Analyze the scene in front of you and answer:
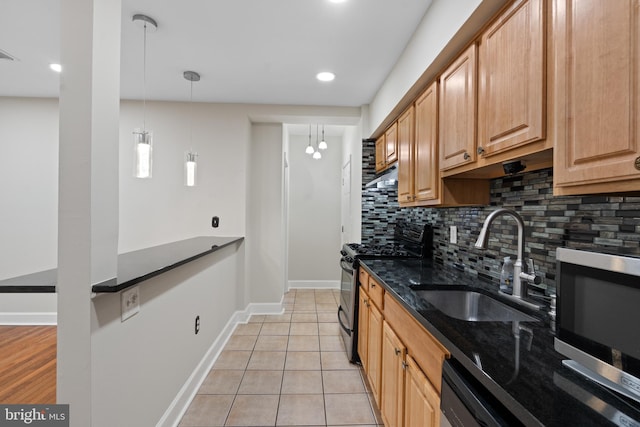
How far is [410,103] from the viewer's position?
2496 mm

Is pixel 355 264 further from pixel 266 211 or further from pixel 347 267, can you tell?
pixel 266 211

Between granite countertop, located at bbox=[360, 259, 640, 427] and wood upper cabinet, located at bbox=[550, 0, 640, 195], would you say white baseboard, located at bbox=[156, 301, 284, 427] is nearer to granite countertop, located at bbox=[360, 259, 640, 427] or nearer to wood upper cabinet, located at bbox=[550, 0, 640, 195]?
granite countertop, located at bbox=[360, 259, 640, 427]

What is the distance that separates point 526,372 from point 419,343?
0.49 meters

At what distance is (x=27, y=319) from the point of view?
3.49m

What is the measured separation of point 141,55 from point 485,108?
261 cm

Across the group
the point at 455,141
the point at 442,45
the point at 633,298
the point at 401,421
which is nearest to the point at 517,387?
the point at 633,298

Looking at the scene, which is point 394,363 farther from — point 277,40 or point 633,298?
point 277,40

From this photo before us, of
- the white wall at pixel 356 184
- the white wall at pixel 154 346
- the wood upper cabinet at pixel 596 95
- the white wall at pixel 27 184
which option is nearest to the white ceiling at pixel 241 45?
the white wall at pixel 27 184

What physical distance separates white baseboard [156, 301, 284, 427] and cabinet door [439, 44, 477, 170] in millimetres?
2198

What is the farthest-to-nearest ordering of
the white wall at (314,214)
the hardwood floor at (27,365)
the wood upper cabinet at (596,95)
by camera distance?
the white wall at (314,214)
the hardwood floor at (27,365)
the wood upper cabinet at (596,95)

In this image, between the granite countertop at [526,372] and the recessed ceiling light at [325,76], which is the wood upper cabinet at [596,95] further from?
the recessed ceiling light at [325,76]

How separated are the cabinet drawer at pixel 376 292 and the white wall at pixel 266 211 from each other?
2.07 m

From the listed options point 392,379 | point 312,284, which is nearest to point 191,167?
point 392,379

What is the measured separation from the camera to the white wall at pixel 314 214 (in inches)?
210
